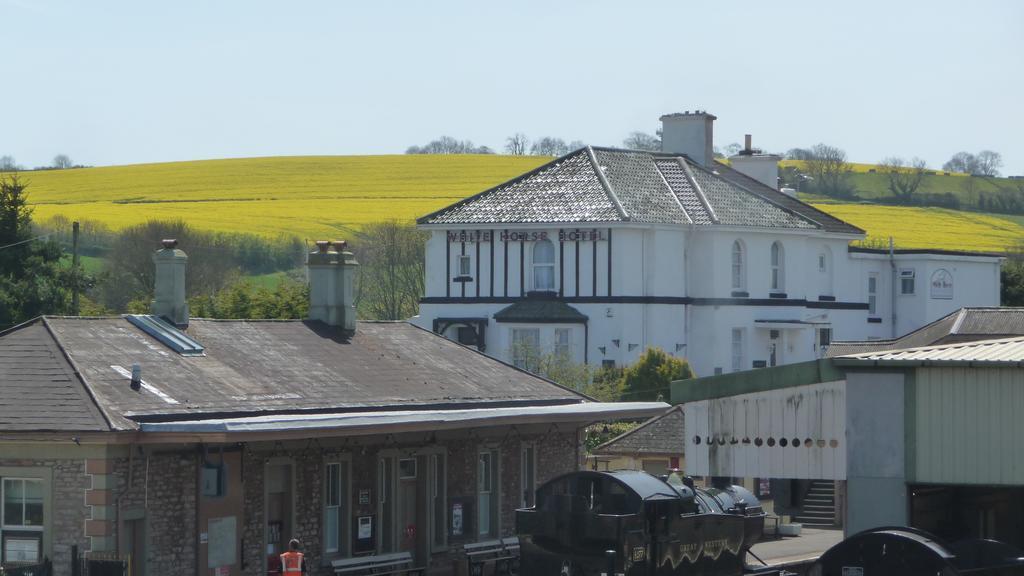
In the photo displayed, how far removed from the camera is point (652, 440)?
4672 centimetres

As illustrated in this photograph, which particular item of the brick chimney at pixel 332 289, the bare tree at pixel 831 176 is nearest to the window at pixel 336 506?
the brick chimney at pixel 332 289

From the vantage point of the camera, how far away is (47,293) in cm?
5625

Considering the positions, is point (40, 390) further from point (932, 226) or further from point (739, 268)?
point (932, 226)

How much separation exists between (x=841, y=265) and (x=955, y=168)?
119 m

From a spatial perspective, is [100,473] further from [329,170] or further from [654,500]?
[329,170]

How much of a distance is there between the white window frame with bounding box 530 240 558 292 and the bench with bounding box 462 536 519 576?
1348 inches

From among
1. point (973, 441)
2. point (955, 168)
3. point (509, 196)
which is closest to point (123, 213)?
point (509, 196)

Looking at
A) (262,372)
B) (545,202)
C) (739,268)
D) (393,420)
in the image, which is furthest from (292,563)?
(739,268)

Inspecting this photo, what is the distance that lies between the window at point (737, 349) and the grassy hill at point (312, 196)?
128ft

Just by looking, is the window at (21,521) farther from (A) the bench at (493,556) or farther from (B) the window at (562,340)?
(B) the window at (562,340)

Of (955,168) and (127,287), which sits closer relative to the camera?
(127,287)

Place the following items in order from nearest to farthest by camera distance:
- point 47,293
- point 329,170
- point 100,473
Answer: point 100,473 < point 47,293 < point 329,170

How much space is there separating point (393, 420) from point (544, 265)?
40.2 m

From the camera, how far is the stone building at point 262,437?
2556cm
